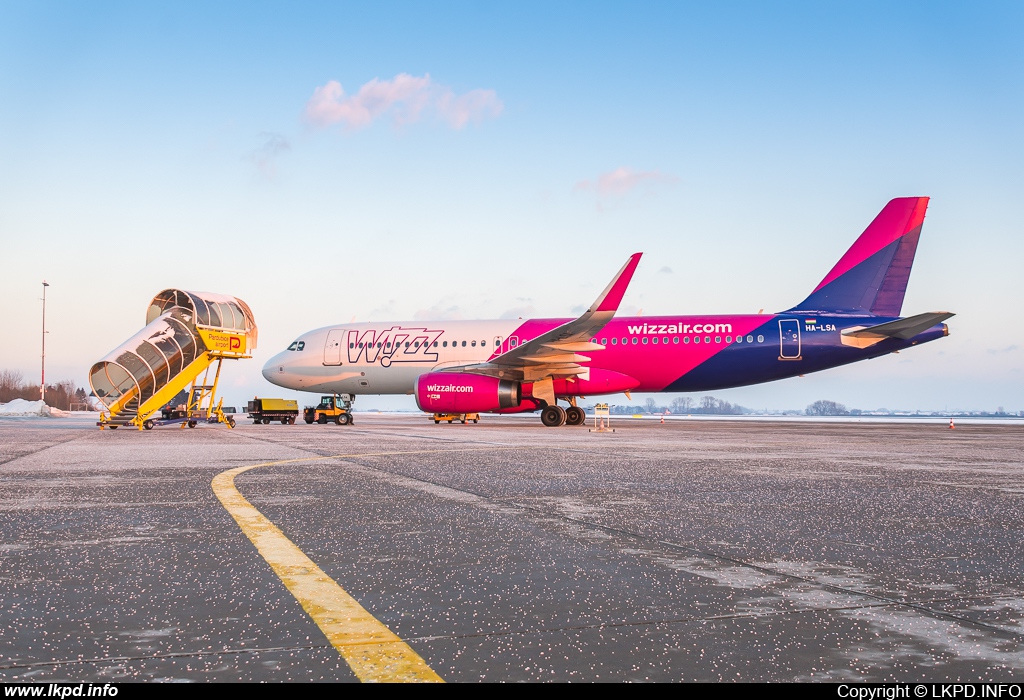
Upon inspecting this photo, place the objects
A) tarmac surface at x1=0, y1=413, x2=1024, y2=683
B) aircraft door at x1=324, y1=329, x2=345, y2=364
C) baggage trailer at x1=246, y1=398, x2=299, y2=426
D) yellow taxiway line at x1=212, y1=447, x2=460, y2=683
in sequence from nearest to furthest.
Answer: yellow taxiway line at x1=212, y1=447, x2=460, y2=683
tarmac surface at x1=0, y1=413, x2=1024, y2=683
aircraft door at x1=324, y1=329, x2=345, y2=364
baggage trailer at x1=246, y1=398, x2=299, y2=426

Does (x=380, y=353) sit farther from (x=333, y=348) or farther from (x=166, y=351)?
(x=166, y=351)

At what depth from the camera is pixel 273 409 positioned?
39594mm

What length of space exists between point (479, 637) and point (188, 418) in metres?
25.2

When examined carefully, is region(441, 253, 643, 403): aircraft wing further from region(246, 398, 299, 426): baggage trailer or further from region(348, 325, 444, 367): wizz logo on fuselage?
region(246, 398, 299, 426): baggage trailer

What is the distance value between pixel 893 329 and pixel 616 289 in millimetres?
10288

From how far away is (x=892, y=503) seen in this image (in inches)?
255

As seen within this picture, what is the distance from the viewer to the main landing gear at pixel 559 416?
26938 millimetres

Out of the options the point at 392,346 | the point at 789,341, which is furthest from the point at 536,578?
the point at 392,346

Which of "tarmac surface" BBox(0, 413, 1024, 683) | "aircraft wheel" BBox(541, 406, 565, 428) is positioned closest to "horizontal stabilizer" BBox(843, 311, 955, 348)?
"aircraft wheel" BBox(541, 406, 565, 428)

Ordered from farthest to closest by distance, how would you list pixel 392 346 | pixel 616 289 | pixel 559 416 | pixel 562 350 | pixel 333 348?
1. pixel 333 348
2. pixel 392 346
3. pixel 559 416
4. pixel 562 350
5. pixel 616 289

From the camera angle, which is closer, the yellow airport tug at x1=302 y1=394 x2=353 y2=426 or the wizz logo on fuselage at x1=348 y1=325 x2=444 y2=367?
the wizz logo on fuselage at x1=348 y1=325 x2=444 y2=367

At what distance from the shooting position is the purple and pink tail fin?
27.5 m

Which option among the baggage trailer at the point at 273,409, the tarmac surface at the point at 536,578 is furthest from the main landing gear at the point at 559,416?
the tarmac surface at the point at 536,578

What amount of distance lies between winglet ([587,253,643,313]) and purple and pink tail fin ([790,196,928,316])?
9.23 metres
